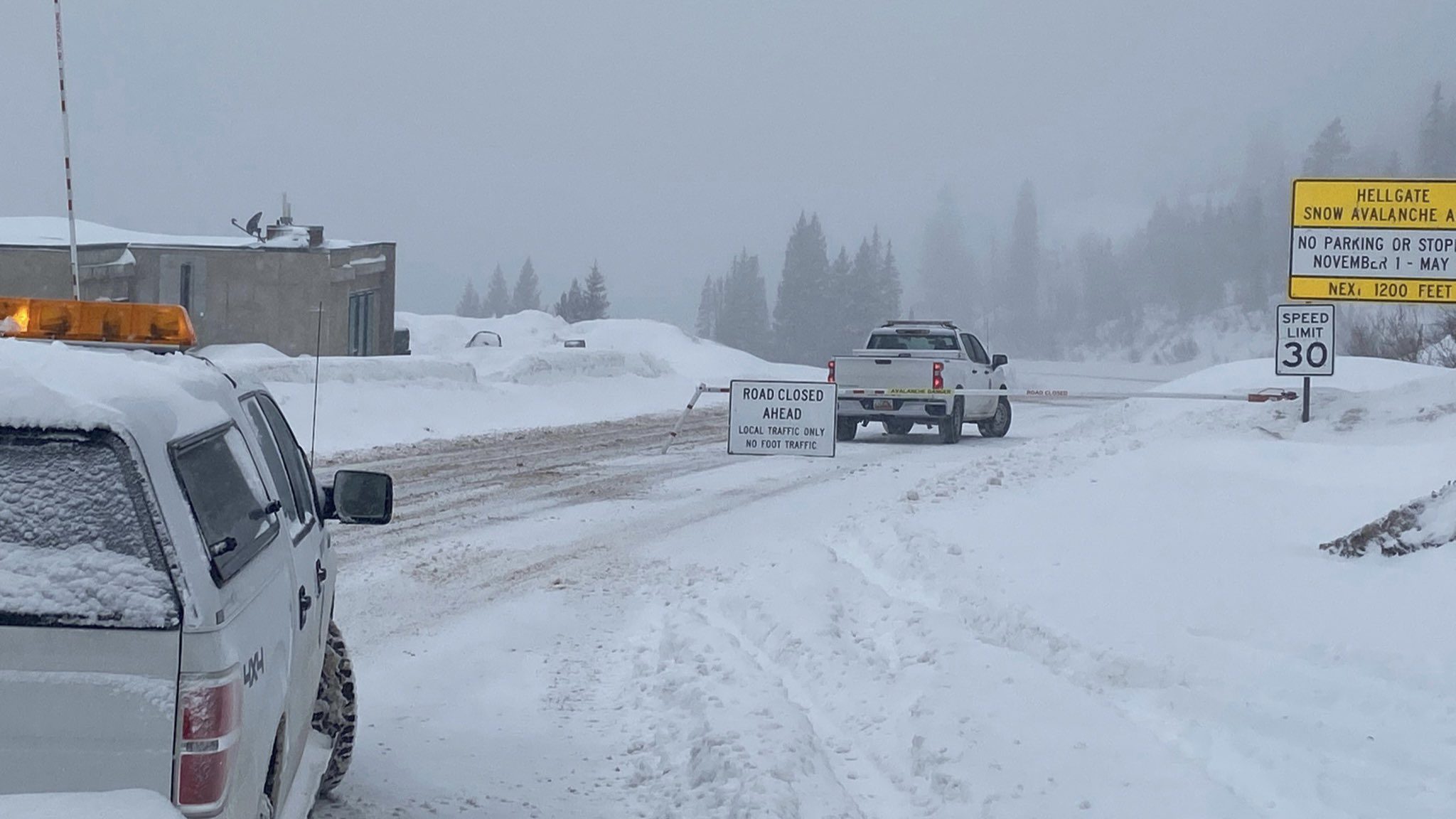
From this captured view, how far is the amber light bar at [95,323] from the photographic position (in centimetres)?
375

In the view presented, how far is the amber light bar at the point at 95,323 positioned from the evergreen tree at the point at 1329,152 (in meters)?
117

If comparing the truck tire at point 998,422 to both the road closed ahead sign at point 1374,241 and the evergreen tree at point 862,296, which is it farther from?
the evergreen tree at point 862,296

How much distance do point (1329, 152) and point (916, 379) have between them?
107175mm

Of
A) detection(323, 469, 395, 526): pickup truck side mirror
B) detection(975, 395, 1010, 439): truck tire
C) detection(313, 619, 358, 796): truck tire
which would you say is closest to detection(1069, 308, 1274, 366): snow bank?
detection(975, 395, 1010, 439): truck tire

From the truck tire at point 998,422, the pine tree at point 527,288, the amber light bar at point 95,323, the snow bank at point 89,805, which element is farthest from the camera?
the pine tree at point 527,288

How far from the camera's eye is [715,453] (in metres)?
20.0

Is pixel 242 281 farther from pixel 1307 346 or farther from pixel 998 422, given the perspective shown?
pixel 1307 346

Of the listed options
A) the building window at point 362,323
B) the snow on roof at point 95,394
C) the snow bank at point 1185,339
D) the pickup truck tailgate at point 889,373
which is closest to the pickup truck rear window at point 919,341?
the pickup truck tailgate at point 889,373

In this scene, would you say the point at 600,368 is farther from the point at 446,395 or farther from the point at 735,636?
the point at 735,636

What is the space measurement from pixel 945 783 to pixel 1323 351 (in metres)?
13.4

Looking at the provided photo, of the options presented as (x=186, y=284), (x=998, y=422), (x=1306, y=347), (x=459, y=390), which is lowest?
(x=998, y=422)

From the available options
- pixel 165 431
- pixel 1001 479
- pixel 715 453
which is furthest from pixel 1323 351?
pixel 165 431

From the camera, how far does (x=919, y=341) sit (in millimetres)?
23422

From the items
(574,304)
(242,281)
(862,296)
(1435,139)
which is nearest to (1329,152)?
(1435,139)
